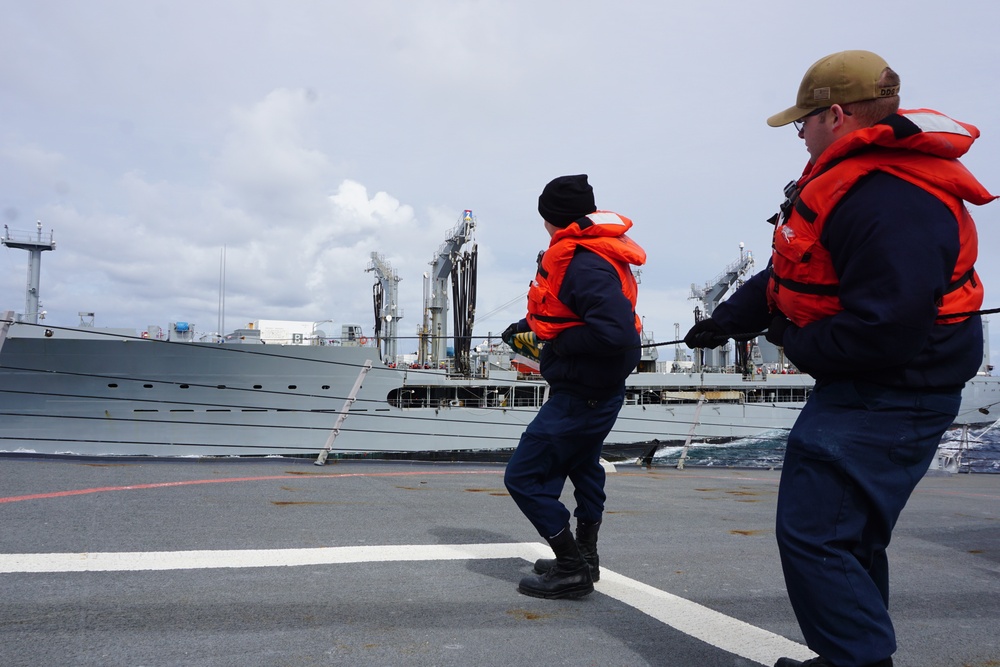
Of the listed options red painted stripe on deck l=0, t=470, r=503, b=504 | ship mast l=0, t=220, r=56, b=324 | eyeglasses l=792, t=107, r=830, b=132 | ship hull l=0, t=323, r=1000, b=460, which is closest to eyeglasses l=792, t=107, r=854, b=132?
eyeglasses l=792, t=107, r=830, b=132

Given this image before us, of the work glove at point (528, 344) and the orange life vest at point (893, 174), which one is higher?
the orange life vest at point (893, 174)

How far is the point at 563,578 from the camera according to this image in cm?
226

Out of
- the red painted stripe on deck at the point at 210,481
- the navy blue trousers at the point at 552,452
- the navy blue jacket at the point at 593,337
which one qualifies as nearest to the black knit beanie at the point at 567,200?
the navy blue jacket at the point at 593,337

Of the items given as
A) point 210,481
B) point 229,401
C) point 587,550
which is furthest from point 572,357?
point 229,401

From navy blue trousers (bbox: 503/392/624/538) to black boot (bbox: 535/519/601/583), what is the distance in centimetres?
18

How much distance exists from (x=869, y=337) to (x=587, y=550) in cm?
154

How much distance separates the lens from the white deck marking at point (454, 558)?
189 centimetres

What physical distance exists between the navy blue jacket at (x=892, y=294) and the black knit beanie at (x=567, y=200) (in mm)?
1211

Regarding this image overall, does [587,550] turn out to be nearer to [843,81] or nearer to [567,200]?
[567,200]

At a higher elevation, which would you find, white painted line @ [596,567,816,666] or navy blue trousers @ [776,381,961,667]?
navy blue trousers @ [776,381,961,667]

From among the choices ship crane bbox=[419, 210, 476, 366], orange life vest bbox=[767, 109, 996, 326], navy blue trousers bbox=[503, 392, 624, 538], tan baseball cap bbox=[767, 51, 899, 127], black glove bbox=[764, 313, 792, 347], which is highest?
ship crane bbox=[419, 210, 476, 366]

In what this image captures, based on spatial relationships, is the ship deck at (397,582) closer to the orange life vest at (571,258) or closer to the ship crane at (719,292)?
the orange life vest at (571,258)

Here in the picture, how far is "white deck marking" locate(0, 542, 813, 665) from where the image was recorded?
189 cm

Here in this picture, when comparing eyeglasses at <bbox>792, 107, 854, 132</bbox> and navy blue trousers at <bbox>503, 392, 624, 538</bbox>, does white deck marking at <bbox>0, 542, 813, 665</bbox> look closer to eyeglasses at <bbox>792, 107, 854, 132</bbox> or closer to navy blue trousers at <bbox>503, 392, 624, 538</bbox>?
navy blue trousers at <bbox>503, 392, 624, 538</bbox>
